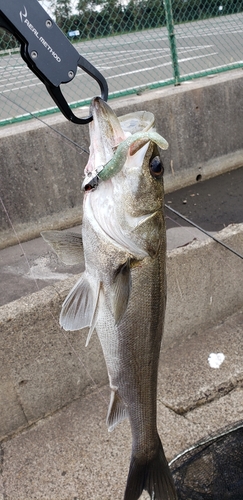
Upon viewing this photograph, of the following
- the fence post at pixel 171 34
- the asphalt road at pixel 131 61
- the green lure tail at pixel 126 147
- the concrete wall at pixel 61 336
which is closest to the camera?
the green lure tail at pixel 126 147

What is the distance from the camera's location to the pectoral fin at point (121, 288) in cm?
192

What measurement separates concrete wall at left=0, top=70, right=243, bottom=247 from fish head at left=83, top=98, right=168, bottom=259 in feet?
11.4

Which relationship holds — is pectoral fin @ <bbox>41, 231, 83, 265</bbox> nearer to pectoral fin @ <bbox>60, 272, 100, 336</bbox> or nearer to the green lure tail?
pectoral fin @ <bbox>60, 272, 100, 336</bbox>

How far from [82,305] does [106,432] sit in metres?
1.44

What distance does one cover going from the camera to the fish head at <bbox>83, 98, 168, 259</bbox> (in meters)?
1.82

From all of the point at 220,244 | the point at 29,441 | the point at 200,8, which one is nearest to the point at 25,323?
the point at 29,441

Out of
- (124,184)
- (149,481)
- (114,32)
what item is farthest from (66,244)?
(114,32)

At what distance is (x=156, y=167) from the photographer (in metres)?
1.88

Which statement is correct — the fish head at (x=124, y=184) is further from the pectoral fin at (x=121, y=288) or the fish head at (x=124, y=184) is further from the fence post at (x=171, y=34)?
the fence post at (x=171, y=34)

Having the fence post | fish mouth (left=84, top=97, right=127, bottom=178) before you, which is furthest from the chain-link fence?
fish mouth (left=84, top=97, right=127, bottom=178)

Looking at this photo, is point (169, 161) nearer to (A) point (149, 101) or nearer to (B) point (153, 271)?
(A) point (149, 101)

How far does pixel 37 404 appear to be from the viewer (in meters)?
3.20

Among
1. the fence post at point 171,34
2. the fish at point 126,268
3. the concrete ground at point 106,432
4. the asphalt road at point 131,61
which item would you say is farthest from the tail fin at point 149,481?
the fence post at point 171,34

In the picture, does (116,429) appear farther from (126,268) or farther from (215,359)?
(126,268)
